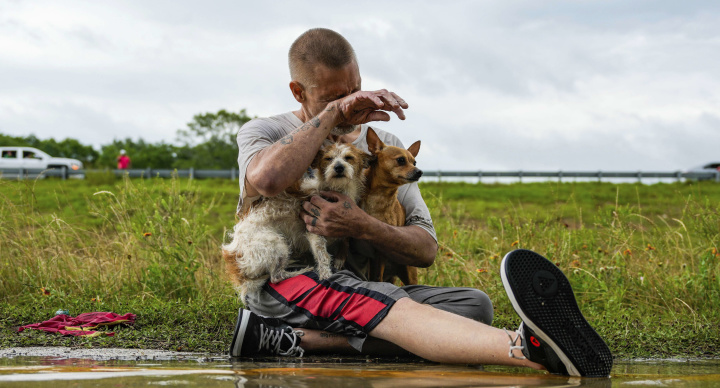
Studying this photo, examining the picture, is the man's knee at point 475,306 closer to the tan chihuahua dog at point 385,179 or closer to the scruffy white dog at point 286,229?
the tan chihuahua dog at point 385,179

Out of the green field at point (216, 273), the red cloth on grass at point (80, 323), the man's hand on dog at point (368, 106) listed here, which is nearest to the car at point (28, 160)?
the green field at point (216, 273)

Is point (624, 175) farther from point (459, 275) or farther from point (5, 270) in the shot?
point (5, 270)

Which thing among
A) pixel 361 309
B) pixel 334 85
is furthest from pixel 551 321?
pixel 334 85

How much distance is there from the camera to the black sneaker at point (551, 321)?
9.73 ft

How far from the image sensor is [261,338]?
3885 mm

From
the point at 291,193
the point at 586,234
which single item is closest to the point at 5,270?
the point at 291,193

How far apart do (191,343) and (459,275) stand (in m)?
3.21

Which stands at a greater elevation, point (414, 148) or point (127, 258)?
point (414, 148)

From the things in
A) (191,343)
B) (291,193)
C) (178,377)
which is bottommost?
(191,343)

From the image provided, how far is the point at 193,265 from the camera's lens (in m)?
6.38

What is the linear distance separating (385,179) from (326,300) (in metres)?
0.92

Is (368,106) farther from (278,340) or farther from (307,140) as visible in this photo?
(278,340)

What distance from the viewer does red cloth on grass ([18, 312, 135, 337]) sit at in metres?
4.82

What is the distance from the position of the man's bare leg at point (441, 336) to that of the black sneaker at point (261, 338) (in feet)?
1.69
